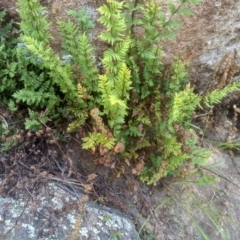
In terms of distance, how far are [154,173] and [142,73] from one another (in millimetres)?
774

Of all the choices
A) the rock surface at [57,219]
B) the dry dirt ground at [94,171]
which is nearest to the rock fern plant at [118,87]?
the dry dirt ground at [94,171]

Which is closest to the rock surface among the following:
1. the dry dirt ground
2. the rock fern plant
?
the dry dirt ground

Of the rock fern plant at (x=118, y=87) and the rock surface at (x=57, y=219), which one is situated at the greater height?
the rock fern plant at (x=118, y=87)

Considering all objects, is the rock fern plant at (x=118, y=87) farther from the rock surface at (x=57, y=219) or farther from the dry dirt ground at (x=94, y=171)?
the rock surface at (x=57, y=219)

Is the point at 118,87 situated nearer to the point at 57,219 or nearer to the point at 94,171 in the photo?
the point at 94,171

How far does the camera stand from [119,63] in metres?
2.78

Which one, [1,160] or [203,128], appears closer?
[1,160]

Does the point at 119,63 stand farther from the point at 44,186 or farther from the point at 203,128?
the point at 203,128

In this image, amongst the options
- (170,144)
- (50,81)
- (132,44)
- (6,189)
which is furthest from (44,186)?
(132,44)

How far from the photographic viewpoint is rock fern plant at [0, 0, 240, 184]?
9.10 feet

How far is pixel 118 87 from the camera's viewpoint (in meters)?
2.72

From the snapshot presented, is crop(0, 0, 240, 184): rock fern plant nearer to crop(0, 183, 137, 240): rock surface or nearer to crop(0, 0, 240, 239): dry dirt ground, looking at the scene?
crop(0, 0, 240, 239): dry dirt ground

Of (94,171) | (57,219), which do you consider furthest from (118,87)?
(57,219)

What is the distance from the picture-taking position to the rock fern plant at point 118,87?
9.10 ft
